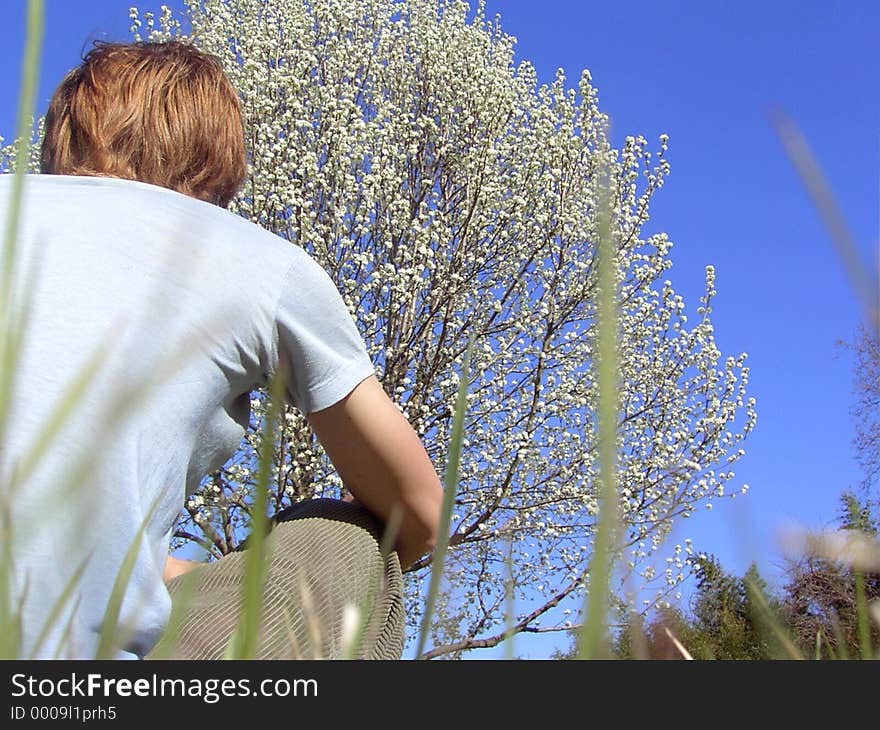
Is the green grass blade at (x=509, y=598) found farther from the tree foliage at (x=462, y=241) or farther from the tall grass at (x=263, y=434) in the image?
the tree foliage at (x=462, y=241)

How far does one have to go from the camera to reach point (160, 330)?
1.13 m

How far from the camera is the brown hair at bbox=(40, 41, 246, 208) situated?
1.57 meters

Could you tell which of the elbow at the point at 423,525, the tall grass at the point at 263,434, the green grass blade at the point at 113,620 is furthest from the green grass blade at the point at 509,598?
the elbow at the point at 423,525

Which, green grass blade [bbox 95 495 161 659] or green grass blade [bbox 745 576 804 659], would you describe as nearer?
green grass blade [bbox 95 495 161 659]

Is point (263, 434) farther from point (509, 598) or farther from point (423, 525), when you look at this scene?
point (423, 525)

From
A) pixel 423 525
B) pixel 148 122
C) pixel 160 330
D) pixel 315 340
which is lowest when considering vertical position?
pixel 423 525

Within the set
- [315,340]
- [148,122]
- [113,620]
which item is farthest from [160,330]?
[113,620]

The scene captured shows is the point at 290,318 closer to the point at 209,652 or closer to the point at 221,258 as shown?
the point at 221,258

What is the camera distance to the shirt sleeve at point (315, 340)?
1.39 meters

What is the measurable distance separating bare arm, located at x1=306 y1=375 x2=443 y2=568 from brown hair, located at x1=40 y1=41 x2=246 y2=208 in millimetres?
489

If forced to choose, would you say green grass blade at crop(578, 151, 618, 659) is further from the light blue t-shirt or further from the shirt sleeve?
the shirt sleeve

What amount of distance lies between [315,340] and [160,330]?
0.34m

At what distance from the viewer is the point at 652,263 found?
361 inches

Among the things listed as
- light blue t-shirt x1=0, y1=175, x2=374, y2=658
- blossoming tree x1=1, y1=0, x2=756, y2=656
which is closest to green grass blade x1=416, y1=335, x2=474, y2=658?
light blue t-shirt x1=0, y1=175, x2=374, y2=658
